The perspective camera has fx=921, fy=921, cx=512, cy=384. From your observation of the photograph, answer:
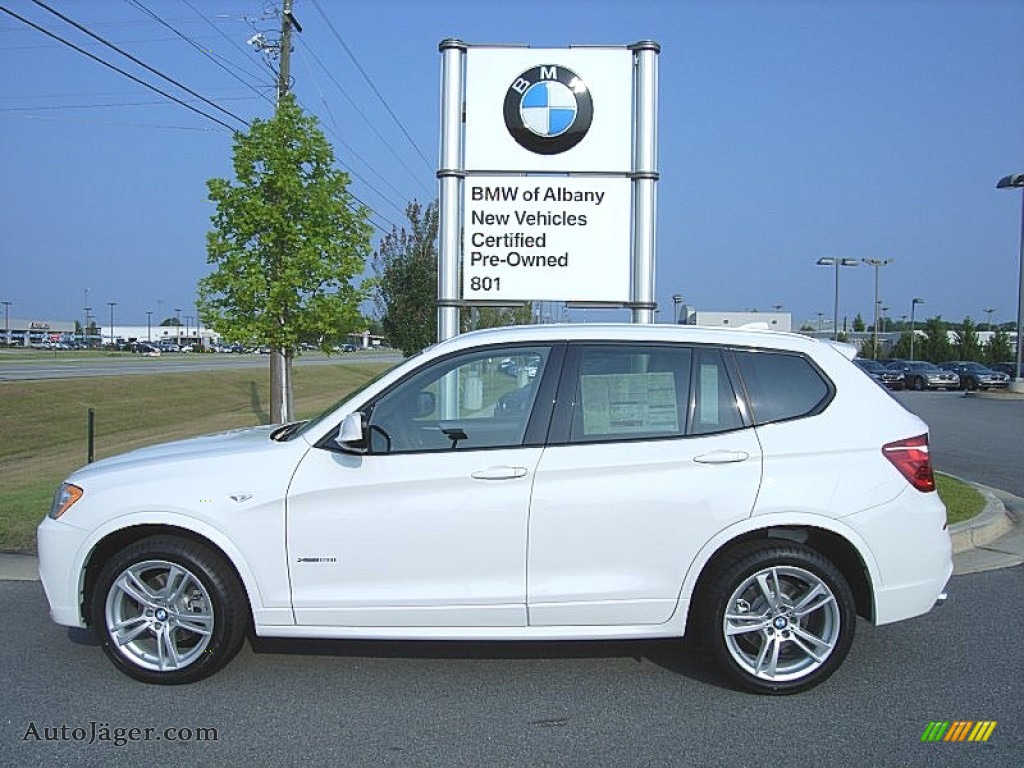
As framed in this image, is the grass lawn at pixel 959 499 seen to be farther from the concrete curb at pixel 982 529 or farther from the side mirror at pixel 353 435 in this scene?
the side mirror at pixel 353 435

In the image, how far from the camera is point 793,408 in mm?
4766

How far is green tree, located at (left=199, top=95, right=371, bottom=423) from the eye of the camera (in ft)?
40.2

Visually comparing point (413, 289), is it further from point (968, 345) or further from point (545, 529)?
point (968, 345)

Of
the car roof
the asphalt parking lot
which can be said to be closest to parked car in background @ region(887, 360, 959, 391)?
the asphalt parking lot

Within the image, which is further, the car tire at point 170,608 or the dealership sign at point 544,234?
the dealership sign at point 544,234

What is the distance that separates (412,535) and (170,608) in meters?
1.32

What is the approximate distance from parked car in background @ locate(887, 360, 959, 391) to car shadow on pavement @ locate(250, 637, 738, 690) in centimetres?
4232

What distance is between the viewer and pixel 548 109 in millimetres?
9766

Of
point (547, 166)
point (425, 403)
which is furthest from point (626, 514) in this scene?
point (547, 166)

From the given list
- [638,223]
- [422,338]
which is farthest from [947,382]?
[638,223]

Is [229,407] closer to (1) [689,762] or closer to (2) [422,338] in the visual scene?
(2) [422,338]

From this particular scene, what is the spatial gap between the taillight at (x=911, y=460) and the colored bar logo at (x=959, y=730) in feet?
3.64

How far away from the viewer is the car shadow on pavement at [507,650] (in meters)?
5.13

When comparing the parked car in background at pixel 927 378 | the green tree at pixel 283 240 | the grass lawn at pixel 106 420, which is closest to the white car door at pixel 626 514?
the grass lawn at pixel 106 420
